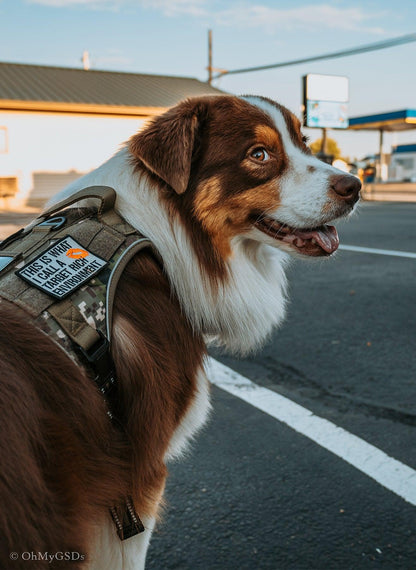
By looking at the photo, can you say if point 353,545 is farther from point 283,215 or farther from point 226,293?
point 283,215

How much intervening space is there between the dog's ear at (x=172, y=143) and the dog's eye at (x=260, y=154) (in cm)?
25

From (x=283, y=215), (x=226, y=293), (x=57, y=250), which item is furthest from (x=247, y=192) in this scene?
(x=57, y=250)

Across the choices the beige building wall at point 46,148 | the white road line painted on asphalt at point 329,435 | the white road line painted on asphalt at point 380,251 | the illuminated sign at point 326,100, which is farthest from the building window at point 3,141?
the white road line painted on asphalt at point 329,435

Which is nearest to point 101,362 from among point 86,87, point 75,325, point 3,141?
point 75,325

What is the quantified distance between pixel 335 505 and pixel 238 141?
178cm

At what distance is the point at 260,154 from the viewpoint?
2.45 meters

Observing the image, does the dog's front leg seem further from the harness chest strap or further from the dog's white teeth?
the dog's white teeth

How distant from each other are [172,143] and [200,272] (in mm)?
503

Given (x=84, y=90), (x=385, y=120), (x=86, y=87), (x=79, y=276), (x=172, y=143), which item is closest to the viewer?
(x=79, y=276)

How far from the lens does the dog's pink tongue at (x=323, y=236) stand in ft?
8.50

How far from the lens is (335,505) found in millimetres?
2865

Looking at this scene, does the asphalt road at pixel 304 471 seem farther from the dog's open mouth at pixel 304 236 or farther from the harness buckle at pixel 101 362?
the dog's open mouth at pixel 304 236

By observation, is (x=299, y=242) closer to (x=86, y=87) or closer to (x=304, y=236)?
(x=304, y=236)

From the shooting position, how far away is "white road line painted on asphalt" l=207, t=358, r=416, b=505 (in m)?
3.03
